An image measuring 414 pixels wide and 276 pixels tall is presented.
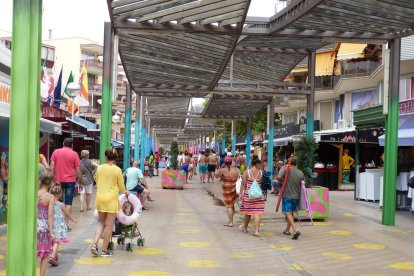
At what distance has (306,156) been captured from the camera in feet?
44.9

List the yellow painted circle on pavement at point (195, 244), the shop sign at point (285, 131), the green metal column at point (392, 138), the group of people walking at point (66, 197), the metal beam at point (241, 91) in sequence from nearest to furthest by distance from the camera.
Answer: the group of people walking at point (66, 197)
the yellow painted circle on pavement at point (195, 244)
the green metal column at point (392, 138)
the metal beam at point (241, 91)
the shop sign at point (285, 131)

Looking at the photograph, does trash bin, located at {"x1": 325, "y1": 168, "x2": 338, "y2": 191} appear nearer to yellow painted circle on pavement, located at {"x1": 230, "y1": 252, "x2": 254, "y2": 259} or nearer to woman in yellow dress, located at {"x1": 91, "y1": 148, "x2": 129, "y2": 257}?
yellow painted circle on pavement, located at {"x1": 230, "y1": 252, "x2": 254, "y2": 259}

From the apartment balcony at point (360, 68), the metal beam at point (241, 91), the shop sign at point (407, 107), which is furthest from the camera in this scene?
the apartment balcony at point (360, 68)

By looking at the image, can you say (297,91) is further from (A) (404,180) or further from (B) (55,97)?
(B) (55,97)

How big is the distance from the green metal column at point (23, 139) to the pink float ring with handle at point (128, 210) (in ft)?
14.8

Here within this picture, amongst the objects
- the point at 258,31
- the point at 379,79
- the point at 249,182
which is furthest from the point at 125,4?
the point at 379,79

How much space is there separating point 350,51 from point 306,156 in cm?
2390

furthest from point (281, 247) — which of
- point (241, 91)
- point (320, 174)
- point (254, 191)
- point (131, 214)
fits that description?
point (320, 174)

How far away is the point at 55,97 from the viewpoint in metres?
24.5

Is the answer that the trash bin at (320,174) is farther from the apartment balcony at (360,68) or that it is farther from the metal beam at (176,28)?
the metal beam at (176,28)

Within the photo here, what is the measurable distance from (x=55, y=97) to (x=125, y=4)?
15422 millimetres

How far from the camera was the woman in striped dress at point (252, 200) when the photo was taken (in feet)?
35.6

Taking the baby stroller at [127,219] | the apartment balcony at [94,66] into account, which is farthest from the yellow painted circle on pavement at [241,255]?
the apartment balcony at [94,66]

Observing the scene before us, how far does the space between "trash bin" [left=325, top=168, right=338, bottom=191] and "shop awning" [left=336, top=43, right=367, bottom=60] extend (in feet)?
39.1
